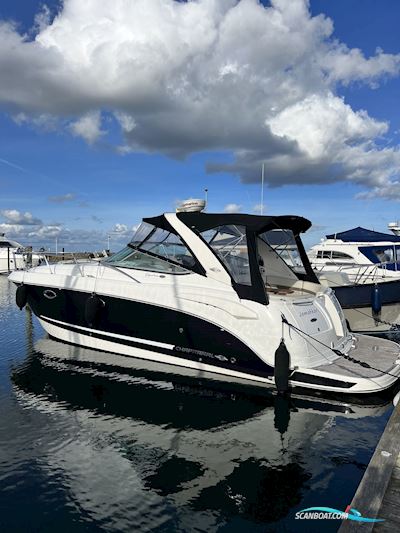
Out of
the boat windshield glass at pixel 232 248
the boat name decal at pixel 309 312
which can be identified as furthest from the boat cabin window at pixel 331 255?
the boat windshield glass at pixel 232 248

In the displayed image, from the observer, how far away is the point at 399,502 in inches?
146

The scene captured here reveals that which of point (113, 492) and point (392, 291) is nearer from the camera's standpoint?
point (113, 492)

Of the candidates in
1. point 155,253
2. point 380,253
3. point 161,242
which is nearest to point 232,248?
point 161,242

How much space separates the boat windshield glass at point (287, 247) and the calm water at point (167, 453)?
11.3 feet

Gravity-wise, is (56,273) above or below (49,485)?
above

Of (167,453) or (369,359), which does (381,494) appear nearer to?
(167,453)

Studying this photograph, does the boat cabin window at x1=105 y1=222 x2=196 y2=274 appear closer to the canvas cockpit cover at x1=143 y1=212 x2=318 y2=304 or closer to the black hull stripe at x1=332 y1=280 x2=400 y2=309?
the canvas cockpit cover at x1=143 y1=212 x2=318 y2=304

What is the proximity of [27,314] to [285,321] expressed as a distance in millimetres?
11199

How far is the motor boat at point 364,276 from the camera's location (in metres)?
13.3

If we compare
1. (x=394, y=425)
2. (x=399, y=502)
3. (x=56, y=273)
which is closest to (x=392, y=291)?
(x=394, y=425)

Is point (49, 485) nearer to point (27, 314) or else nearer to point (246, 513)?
point (246, 513)

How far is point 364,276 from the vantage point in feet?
52.4

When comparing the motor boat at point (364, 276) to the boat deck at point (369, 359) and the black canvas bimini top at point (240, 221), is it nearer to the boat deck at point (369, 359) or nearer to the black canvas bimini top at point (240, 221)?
the boat deck at point (369, 359)

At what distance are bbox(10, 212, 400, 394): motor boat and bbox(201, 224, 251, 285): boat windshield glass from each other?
0.8 inches
